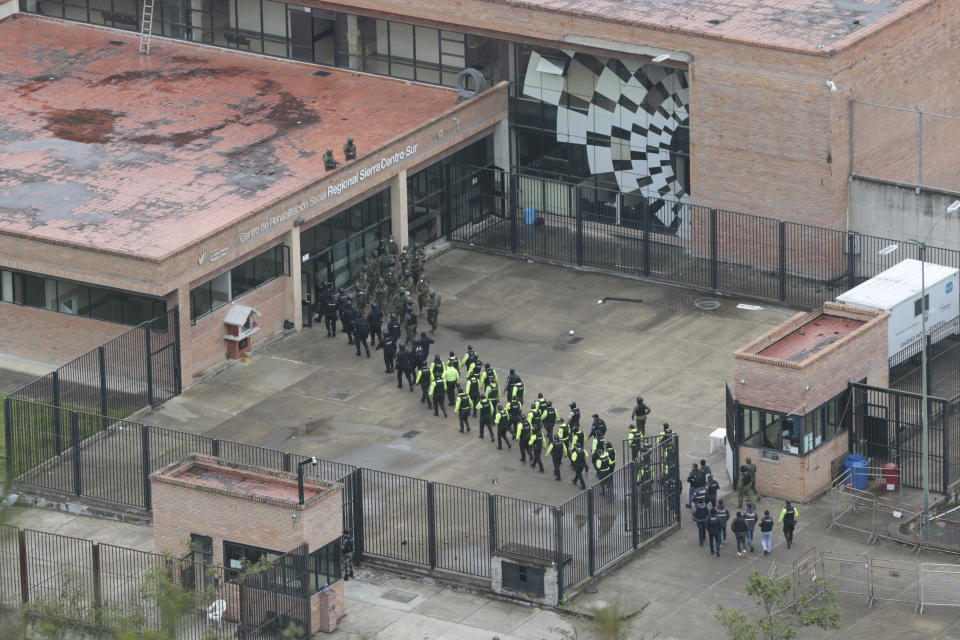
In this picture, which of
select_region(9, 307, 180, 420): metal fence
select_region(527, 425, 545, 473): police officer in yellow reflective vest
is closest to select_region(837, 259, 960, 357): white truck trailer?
select_region(527, 425, 545, 473): police officer in yellow reflective vest

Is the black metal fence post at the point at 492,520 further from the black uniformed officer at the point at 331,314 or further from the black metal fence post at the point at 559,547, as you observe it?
the black uniformed officer at the point at 331,314

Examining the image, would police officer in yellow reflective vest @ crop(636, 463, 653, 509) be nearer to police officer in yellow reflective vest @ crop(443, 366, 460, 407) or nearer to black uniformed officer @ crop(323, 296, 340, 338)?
police officer in yellow reflective vest @ crop(443, 366, 460, 407)

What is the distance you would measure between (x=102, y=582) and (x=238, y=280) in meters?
13.9

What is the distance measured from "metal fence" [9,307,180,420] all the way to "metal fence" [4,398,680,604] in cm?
242

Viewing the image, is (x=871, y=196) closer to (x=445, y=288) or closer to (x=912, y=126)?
(x=912, y=126)

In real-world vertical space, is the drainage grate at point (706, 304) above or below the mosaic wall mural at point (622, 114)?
below

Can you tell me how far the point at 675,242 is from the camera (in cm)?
6544

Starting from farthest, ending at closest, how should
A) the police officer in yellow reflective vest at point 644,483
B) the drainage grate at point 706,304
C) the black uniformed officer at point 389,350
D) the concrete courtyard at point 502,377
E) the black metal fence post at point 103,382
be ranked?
the drainage grate at point 706,304 < the black uniformed officer at point 389,350 < the black metal fence post at point 103,382 < the concrete courtyard at point 502,377 < the police officer in yellow reflective vest at point 644,483

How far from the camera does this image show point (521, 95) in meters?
67.7

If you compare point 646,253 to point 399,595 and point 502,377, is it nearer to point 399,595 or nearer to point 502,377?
point 502,377

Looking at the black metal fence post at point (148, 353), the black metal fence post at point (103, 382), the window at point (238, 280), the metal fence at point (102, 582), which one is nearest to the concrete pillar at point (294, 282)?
the window at point (238, 280)

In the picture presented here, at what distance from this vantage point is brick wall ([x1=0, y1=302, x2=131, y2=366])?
58.2 meters

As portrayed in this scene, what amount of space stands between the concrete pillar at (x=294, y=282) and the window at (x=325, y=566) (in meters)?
15.6

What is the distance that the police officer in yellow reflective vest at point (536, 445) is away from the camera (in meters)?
52.5
